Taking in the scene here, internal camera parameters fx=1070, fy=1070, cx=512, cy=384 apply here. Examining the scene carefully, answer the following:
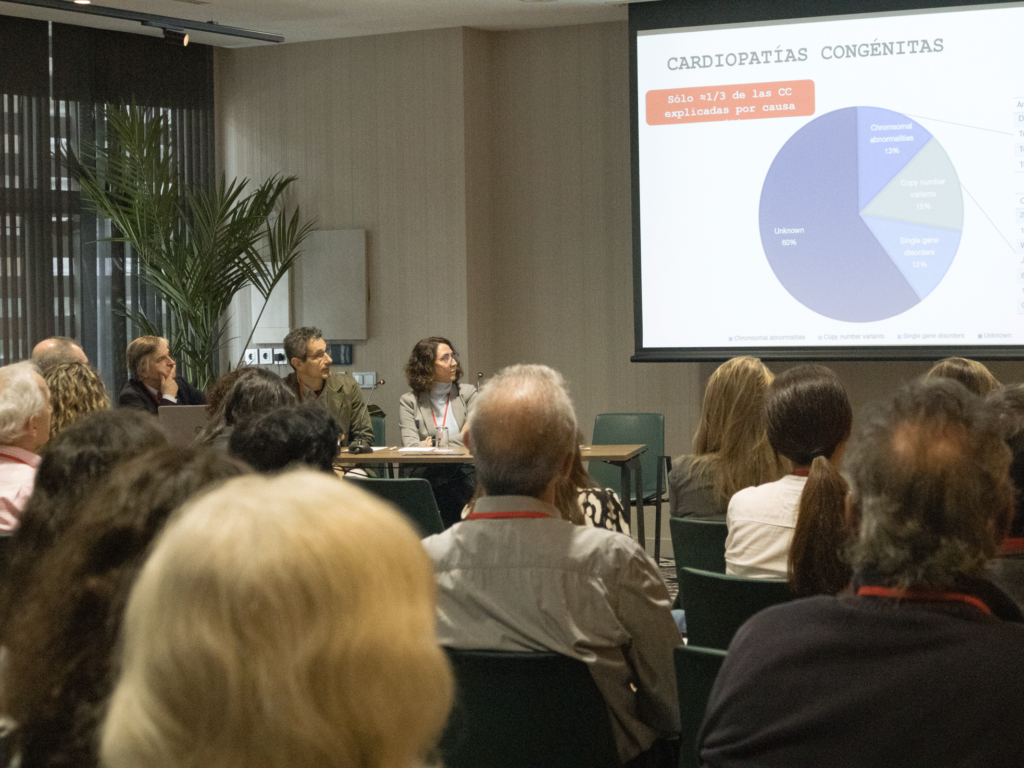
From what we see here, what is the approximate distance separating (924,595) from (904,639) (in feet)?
0.27

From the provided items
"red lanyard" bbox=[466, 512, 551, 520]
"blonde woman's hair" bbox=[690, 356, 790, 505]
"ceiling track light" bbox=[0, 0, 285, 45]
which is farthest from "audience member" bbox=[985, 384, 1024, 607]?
"ceiling track light" bbox=[0, 0, 285, 45]

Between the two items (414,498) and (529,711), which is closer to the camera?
(529,711)

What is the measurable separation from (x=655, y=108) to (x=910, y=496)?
209 inches

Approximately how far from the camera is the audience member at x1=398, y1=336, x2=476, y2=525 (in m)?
6.02

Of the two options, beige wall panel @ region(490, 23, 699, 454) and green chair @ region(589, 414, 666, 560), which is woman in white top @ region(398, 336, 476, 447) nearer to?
green chair @ region(589, 414, 666, 560)

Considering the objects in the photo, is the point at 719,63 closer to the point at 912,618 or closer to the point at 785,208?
the point at 785,208

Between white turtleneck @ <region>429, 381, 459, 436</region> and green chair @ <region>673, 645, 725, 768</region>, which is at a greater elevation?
white turtleneck @ <region>429, 381, 459, 436</region>

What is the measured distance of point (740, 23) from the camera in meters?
6.12

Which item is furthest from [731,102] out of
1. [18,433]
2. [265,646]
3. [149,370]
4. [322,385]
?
[265,646]

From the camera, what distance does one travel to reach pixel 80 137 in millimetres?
6957

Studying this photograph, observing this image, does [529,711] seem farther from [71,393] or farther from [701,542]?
[71,393]

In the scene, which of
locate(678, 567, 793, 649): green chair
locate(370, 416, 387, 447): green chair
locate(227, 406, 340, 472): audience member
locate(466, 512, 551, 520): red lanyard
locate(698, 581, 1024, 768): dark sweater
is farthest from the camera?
locate(370, 416, 387, 447): green chair

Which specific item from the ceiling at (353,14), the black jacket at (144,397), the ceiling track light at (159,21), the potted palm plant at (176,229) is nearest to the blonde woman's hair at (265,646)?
the black jacket at (144,397)

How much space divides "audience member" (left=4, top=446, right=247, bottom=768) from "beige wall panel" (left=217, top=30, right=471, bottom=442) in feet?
19.5
